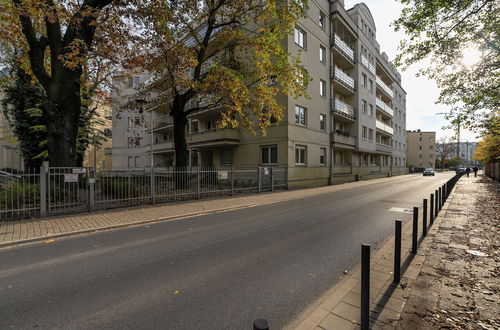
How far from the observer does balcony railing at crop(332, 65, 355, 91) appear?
22523mm

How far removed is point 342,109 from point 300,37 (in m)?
8.24

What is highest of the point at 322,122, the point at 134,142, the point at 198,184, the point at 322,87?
the point at 322,87

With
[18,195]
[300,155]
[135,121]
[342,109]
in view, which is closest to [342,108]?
[342,109]

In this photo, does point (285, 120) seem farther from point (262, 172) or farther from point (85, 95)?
point (85, 95)

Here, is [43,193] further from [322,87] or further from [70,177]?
[322,87]

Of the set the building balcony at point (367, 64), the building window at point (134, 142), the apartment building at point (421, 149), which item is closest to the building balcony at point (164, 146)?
the building window at point (134, 142)

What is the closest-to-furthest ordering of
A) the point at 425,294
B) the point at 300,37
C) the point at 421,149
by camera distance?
the point at 425,294 < the point at 300,37 < the point at 421,149

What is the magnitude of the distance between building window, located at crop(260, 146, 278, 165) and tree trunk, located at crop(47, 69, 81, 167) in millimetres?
12616

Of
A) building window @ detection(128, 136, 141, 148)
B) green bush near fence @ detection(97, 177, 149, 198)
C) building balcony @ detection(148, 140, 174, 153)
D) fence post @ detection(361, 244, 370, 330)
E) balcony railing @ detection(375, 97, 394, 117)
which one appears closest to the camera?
fence post @ detection(361, 244, 370, 330)

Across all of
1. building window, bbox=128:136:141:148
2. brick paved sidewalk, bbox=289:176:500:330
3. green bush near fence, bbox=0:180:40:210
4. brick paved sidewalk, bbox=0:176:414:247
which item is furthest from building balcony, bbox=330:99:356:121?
building window, bbox=128:136:141:148

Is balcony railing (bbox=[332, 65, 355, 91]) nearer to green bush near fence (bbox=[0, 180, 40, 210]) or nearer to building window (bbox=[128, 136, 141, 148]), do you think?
green bush near fence (bbox=[0, 180, 40, 210])

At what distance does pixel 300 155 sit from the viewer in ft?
63.4

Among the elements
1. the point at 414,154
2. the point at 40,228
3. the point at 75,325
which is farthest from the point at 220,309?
the point at 414,154

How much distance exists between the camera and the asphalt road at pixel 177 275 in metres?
2.77
